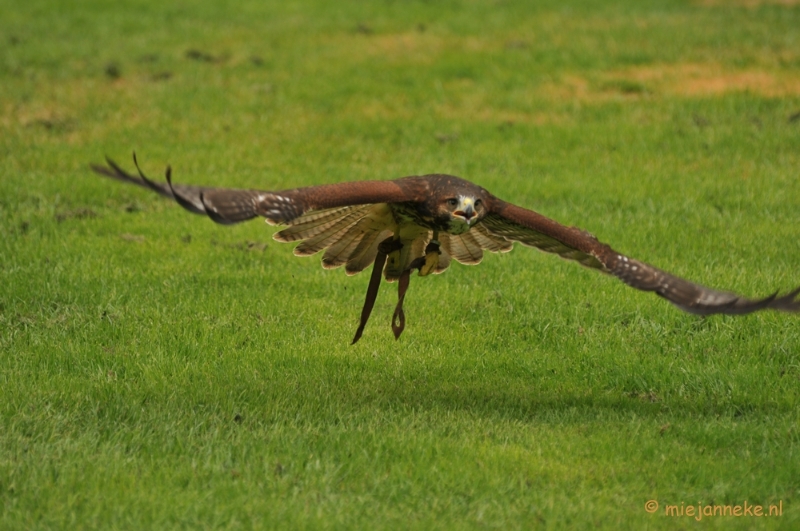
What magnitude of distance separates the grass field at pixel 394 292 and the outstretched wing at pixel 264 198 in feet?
5.02

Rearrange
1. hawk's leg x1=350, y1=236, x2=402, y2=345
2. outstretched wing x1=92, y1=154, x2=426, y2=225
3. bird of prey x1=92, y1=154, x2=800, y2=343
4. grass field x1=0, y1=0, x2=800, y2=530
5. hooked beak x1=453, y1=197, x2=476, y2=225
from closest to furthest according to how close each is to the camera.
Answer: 1. grass field x1=0, y1=0, x2=800, y2=530
2. outstretched wing x1=92, y1=154, x2=426, y2=225
3. bird of prey x1=92, y1=154, x2=800, y2=343
4. hooked beak x1=453, y1=197, x2=476, y2=225
5. hawk's leg x1=350, y1=236, x2=402, y2=345

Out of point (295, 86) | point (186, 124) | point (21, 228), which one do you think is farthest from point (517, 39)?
point (21, 228)

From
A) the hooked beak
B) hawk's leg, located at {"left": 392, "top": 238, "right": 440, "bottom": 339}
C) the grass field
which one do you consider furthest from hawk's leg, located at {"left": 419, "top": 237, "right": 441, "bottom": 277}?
the grass field

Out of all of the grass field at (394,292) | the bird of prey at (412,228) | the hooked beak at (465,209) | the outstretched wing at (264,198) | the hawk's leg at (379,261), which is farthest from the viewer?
the hawk's leg at (379,261)

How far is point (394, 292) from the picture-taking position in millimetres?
10430

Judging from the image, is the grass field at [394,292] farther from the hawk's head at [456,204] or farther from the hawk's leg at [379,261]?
the hawk's head at [456,204]

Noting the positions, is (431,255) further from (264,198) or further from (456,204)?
(264,198)

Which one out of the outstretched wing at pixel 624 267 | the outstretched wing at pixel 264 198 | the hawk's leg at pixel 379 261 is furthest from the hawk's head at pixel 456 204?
the hawk's leg at pixel 379 261

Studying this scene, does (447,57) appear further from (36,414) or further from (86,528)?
(86,528)

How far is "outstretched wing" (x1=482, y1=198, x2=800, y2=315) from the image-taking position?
7137mm

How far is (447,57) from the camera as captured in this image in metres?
17.5

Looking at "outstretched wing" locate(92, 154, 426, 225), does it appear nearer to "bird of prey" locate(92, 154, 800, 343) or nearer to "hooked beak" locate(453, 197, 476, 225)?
"bird of prey" locate(92, 154, 800, 343)

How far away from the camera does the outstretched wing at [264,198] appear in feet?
22.4

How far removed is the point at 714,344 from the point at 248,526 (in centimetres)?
473
